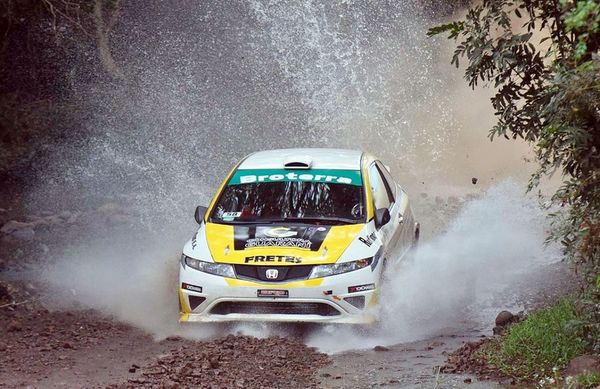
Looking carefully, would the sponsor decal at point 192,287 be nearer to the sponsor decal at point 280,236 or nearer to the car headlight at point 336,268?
the sponsor decal at point 280,236

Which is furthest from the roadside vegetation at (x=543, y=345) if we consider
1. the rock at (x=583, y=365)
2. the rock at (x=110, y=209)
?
the rock at (x=110, y=209)

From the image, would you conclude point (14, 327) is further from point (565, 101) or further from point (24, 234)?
point (565, 101)

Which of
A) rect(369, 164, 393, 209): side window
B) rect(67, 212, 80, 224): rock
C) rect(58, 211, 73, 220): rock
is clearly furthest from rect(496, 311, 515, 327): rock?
rect(58, 211, 73, 220): rock

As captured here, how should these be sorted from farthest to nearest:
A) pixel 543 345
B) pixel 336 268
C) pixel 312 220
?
pixel 312 220, pixel 336 268, pixel 543 345

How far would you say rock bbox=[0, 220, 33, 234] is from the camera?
1437 centimetres

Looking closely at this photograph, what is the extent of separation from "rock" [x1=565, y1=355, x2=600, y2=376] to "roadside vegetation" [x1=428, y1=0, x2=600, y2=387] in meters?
0.09

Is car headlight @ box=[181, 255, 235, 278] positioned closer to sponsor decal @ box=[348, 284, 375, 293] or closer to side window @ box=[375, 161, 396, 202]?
sponsor decal @ box=[348, 284, 375, 293]

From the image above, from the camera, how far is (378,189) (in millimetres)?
10250

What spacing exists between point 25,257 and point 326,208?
5.16m

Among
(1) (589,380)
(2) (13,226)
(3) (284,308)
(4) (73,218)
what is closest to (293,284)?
(3) (284,308)

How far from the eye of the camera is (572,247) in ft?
23.3

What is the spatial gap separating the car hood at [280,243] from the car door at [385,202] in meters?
0.39

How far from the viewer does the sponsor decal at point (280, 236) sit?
351 inches

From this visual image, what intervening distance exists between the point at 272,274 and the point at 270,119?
10596mm
